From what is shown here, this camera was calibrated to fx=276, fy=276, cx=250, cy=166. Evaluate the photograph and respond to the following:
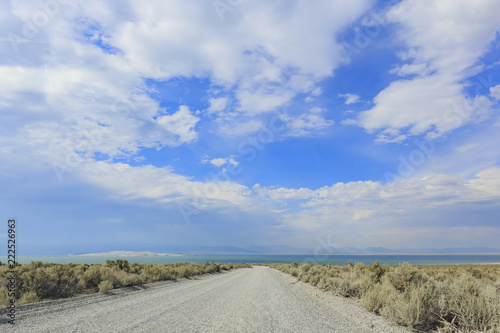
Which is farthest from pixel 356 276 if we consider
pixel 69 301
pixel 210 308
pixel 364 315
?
pixel 69 301

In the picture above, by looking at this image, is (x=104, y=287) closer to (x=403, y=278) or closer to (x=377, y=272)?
(x=403, y=278)

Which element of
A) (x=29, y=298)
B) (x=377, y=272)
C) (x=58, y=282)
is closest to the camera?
(x=29, y=298)

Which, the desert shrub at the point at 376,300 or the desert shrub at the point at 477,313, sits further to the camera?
the desert shrub at the point at 376,300

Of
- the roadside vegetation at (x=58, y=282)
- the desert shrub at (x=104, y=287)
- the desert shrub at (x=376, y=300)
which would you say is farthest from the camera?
the desert shrub at (x=104, y=287)

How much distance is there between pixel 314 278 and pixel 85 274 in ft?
49.8

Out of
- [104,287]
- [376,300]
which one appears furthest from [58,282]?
[376,300]

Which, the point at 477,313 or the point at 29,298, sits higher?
the point at 477,313

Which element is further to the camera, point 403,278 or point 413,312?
point 403,278

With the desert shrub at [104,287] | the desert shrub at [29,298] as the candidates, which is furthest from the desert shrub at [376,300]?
the desert shrub at [29,298]

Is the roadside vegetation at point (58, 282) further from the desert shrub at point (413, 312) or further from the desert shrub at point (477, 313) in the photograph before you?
the desert shrub at point (477, 313)

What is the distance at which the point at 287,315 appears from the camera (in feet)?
29.2

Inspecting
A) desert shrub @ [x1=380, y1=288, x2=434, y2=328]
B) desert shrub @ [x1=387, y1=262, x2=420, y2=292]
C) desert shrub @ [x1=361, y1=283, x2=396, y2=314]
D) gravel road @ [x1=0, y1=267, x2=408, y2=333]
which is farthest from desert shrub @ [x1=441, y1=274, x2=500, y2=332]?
desert shrub @ [x1=387, y1=262, x2=420, y2=292]

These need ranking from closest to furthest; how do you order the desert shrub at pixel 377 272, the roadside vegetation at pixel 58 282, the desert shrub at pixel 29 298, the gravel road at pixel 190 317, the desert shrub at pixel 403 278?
the gravel road at pixel 190 317 < the desert shrub at pixel 29 298 < the roadside vegetation at pixel 58 282 < the desert shrub at pixel 403 278 < the desert shrub at pixel 377 272

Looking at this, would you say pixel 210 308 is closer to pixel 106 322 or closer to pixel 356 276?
pixel 106 322
